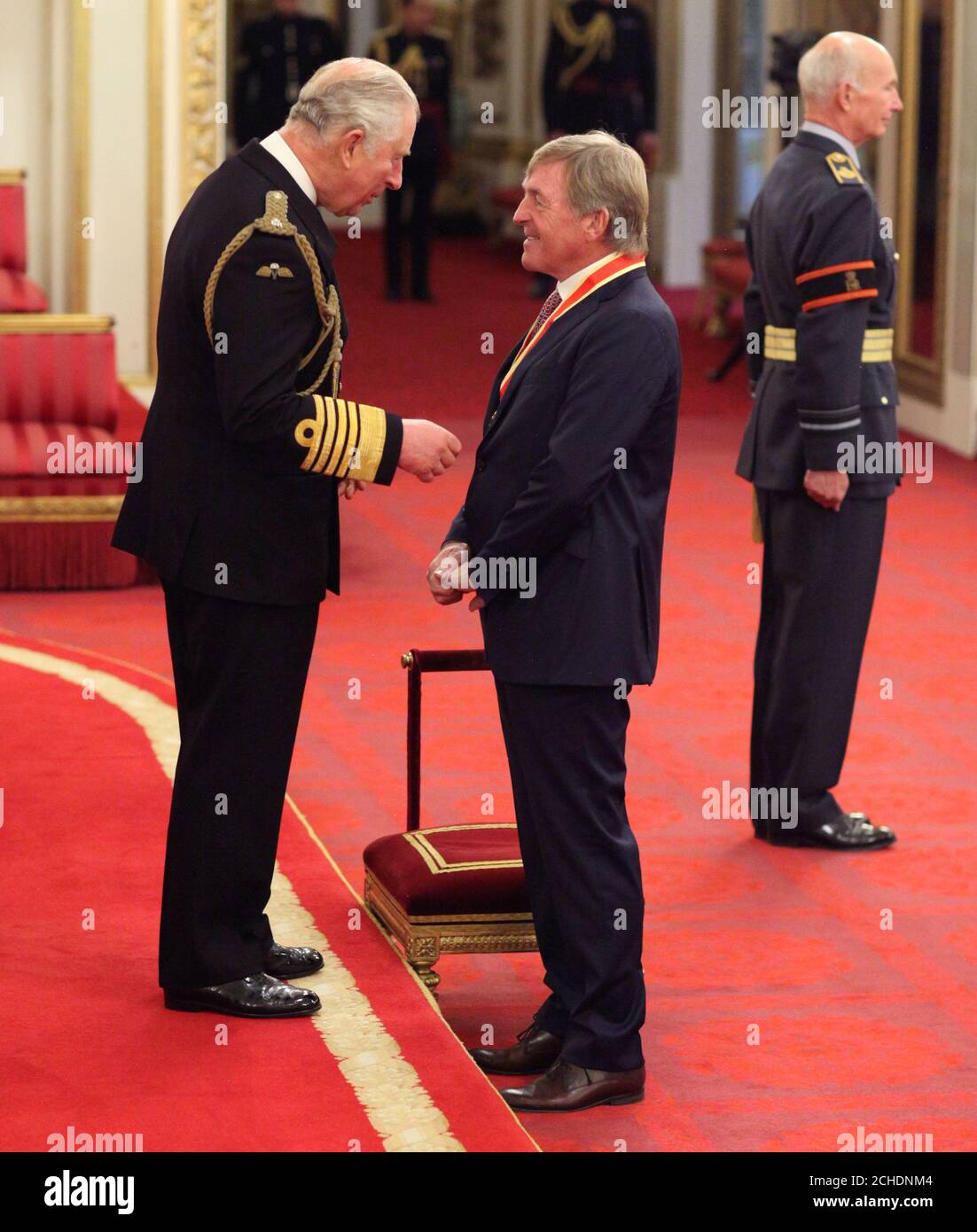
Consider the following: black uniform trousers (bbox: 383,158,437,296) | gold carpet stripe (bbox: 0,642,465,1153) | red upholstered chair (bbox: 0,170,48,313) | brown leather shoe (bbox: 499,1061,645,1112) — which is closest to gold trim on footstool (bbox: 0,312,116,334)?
red upholstered chair (bbox: 0,170,48,313)

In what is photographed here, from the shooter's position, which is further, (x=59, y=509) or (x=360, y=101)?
(x=59, y=509)

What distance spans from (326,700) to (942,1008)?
2452 mm

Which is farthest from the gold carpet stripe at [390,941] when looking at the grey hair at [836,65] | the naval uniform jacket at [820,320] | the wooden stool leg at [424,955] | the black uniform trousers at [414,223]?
the black uniform trousers at [414,223]

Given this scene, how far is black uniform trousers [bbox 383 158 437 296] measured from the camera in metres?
13.2

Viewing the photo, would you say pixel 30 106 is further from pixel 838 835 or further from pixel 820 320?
pixel 838 835

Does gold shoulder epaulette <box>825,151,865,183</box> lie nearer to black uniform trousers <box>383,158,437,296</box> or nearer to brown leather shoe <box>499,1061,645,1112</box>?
brown leather shoe <box>499,1061,645,1112</box>

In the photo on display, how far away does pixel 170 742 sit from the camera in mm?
5156

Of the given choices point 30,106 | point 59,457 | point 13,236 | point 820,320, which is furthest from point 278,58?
point 820,320

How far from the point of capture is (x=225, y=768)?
3.35m

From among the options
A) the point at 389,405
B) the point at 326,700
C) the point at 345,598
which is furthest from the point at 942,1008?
the point at 389,405

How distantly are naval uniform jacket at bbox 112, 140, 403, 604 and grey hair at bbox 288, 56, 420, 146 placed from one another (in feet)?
0.36

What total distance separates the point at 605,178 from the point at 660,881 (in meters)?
1.92

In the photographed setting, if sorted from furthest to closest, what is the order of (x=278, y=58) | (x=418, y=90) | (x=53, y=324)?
1. (x=418, y=90)
2. (x=278, y=58)
3. (x=53, y=324)

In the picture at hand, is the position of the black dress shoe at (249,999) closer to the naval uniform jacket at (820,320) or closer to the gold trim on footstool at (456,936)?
the gold trim on footstool at (456,936)
